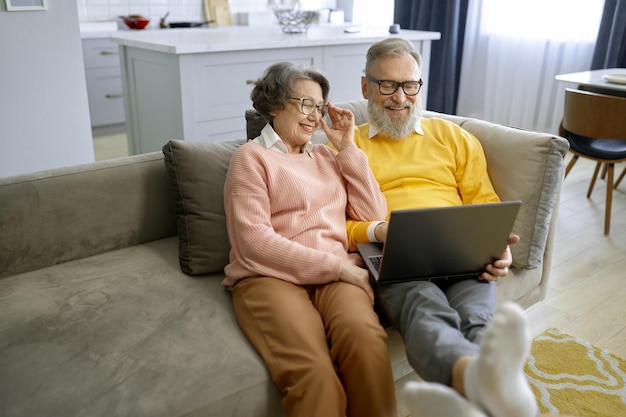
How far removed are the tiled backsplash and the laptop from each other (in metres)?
4.36

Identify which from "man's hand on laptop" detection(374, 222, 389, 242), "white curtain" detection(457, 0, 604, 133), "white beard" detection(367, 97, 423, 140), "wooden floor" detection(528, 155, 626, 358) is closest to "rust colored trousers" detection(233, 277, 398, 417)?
"man's hand on laptop" detection(374, 222, 389, 242)

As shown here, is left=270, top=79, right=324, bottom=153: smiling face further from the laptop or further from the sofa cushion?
the laptop

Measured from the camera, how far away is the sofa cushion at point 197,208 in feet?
5.86

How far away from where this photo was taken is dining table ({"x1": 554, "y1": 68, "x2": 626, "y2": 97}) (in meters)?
2.98

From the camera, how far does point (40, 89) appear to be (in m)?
2.95

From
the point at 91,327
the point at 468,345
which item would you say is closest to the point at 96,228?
the point at 91,327

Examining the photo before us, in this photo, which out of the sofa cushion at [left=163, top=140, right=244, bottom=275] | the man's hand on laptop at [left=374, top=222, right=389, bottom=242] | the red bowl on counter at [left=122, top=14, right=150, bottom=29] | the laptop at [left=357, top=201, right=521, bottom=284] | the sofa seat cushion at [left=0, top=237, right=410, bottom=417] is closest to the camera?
the sofa seat cushion at [left=0, top=237, right=410, bottom=417]

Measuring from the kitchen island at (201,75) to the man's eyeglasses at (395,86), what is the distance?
138cm

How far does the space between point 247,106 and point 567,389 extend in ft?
7.25

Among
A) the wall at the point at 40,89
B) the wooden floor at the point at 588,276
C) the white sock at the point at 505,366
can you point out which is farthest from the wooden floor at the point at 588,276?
the wall at the point at 40,89

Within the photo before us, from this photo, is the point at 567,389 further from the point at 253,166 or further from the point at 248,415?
the point at 253,166

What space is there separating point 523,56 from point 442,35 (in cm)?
75

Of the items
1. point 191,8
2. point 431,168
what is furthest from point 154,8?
point 431,168

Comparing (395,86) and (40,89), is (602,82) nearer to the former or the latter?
(395,86)
